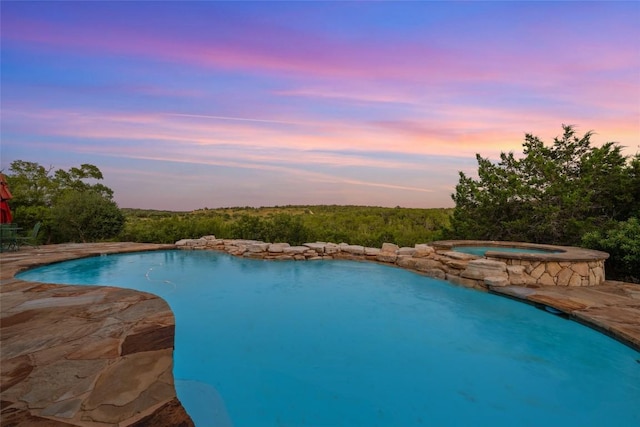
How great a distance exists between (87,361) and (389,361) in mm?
2892

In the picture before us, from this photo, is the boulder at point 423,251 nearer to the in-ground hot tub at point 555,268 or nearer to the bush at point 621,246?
the in-ground hot tub at point 555,268

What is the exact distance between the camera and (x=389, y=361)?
3268 mm

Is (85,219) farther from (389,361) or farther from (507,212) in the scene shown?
(507,212)

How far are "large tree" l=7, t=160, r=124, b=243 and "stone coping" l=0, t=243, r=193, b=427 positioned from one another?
792 centimetres

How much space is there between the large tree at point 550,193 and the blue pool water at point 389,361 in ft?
13.9

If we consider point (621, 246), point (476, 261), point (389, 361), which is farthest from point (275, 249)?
point (621, 246)

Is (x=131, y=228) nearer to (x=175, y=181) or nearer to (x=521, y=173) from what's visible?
(x=175, y=181)

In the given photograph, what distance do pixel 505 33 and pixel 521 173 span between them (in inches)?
162

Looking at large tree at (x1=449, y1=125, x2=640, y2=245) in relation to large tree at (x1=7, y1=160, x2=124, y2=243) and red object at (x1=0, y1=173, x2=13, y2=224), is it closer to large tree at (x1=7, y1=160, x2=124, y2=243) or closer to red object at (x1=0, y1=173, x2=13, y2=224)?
large tree at (x1=7, y1=160, x2=124, y2=243)

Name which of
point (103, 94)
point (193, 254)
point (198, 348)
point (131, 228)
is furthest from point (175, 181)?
point (198, 348)

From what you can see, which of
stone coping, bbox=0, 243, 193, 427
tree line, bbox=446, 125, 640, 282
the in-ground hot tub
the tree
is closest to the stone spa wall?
the in-ground hot tub

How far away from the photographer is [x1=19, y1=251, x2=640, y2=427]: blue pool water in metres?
2.48

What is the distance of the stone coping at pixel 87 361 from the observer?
180cm

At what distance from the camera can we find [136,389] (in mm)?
2023
